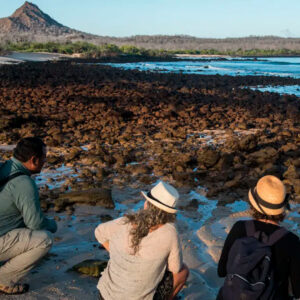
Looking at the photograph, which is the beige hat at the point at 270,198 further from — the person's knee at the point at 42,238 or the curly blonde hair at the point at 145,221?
the person's knee at the point at 42,238

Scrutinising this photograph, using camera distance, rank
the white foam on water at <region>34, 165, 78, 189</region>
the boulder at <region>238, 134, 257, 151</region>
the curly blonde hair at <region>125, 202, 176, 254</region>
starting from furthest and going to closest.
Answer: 1. the boulder at <region>238, 134, 257, 151</region>
2. the white foam on water at <region>34, 165, 78, 189</region>
3. the curly blonde hair at <region>125, 202, 176, 254</region>

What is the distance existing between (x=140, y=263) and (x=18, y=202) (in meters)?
1.16

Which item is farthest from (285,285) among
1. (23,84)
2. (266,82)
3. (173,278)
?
(266,82)

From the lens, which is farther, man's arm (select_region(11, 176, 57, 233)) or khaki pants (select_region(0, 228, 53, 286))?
khaki pants (select_region(0, 228, 53, 286))

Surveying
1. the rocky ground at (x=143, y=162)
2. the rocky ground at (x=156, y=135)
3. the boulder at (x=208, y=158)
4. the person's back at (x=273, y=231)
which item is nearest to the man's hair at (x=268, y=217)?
the person's back at (x=273, y=231)

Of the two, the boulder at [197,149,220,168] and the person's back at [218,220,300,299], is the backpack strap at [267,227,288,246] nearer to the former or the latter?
the person's back at [218,220,300,299]

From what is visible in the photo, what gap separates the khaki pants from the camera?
11.6ft

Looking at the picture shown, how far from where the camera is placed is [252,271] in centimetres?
245

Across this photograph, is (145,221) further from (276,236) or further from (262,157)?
(262,157)

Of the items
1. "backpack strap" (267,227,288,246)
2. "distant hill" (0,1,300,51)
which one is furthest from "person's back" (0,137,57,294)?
"distant hill" (0,1,300,51)

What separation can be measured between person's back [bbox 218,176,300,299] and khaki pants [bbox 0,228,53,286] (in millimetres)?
1524

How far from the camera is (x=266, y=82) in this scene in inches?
1096

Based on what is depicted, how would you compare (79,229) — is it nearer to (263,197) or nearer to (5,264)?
(5,264)

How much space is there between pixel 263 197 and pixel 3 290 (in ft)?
7.15
